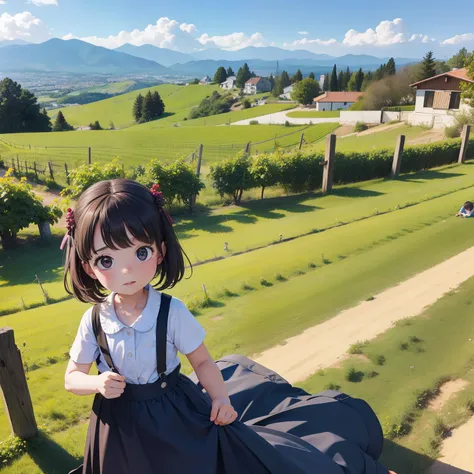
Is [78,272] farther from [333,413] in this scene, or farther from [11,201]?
[11,201]

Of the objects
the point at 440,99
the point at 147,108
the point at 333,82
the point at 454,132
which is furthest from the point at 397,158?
the point at 333,82

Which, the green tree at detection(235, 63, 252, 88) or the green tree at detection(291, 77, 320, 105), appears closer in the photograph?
the green tree at detection(291, 77, 320, 105)

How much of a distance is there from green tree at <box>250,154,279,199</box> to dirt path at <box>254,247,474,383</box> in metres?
7.76

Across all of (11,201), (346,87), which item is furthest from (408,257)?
(346,87)

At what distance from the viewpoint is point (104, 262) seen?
6.59ft

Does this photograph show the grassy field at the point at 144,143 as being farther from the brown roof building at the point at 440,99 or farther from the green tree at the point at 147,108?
the green tree at the point at 147,108

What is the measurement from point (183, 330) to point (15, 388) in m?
2.05

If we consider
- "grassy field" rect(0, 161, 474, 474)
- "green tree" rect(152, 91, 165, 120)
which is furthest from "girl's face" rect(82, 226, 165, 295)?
"green tree" rect(152, 91, 165, 120)

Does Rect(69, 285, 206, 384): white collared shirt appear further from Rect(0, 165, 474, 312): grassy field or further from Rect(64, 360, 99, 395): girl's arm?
Rect(0, 165, 474, 312): grassy field

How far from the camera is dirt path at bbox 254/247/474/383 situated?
4.78 meters

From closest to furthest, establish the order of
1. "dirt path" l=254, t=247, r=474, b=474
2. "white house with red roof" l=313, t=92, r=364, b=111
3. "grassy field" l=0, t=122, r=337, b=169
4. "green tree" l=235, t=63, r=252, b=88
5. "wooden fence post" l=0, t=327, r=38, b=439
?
"wooden fence post" l=0, t=327, r=38, b=439 → "dirt path" l=254, t=247, r=474, b=474 → "grassy field" l=0, t=122, r=337, b=169 → "white house with red roof" l=313, t=92, r=364, b=111 → "green tree" l=235, t=63, r=252, b=88

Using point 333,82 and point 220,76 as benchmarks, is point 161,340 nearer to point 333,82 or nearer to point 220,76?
point 333,82

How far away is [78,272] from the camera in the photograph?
217cm

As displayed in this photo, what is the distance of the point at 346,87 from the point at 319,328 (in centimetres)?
9743
